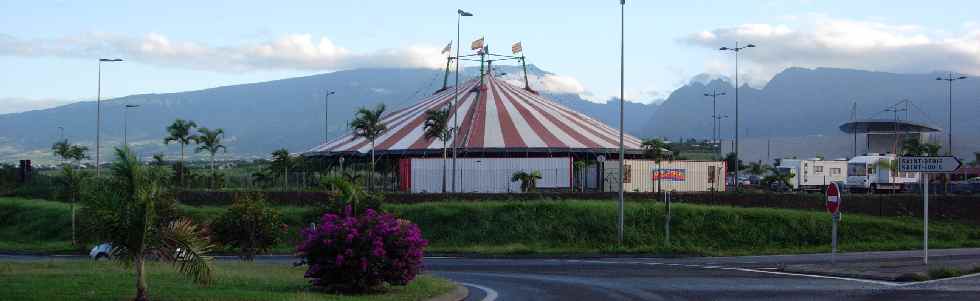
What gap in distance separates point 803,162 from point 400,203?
96.7 feet

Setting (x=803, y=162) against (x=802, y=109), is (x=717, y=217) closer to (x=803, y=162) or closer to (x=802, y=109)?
(x=803, y=162)

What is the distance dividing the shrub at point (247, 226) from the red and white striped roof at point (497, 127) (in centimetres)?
3080

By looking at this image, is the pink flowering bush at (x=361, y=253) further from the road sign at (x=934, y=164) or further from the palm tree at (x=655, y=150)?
the palm tree at (x=655, y=150)

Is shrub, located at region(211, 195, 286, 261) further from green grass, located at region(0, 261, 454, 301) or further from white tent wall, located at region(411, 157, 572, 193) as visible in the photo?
white tent wall, located at region(411, 157, 572, 193)

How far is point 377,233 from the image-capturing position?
55.6 feet

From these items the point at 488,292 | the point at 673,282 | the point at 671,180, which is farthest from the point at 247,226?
the point at 671,180

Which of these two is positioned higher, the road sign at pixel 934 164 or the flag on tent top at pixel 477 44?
the flag on tent top at pixel 477 44

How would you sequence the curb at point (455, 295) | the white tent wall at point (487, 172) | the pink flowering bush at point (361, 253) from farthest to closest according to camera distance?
the white tent wall at point (487, 172)
the curb at point (455, 295)
the pink flowering bush at point (361, 253)

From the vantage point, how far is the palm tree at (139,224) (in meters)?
14.1

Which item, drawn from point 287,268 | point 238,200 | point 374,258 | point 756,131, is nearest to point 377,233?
point 374,258

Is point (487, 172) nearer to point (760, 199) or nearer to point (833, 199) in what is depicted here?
point (760, 199)

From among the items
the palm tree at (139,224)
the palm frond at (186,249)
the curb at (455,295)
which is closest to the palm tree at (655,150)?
the curb at (455,295)

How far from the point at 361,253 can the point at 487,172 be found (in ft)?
116

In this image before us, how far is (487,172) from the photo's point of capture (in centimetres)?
5197
